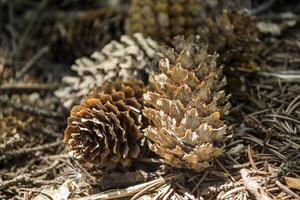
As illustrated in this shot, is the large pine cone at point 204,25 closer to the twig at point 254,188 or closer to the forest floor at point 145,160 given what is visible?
the forest floor at point 145,160

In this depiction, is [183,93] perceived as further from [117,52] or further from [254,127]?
[117,52]

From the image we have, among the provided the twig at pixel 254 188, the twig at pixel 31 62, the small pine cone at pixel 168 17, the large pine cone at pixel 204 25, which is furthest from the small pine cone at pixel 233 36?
the twig at pixel 31 62

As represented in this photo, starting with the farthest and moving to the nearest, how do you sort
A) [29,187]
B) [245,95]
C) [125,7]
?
1. [125,7]
2. [245,95]
3. [29,187]

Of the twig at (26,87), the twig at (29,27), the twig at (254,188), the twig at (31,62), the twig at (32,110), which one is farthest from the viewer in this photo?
the twig at (29,27)

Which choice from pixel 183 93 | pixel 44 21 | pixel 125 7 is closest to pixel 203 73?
pixel 183 93

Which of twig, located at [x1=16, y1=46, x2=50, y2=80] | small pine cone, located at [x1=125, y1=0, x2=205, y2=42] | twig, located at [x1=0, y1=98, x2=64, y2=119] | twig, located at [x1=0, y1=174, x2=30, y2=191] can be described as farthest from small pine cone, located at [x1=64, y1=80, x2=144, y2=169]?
twig, located at [x1=16, y1=46, x2=50, y2=80]

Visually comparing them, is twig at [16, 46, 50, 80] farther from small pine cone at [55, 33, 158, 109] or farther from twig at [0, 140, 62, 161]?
twig at [0, 140, 62, 161]

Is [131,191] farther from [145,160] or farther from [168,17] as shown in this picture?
[168,17]
